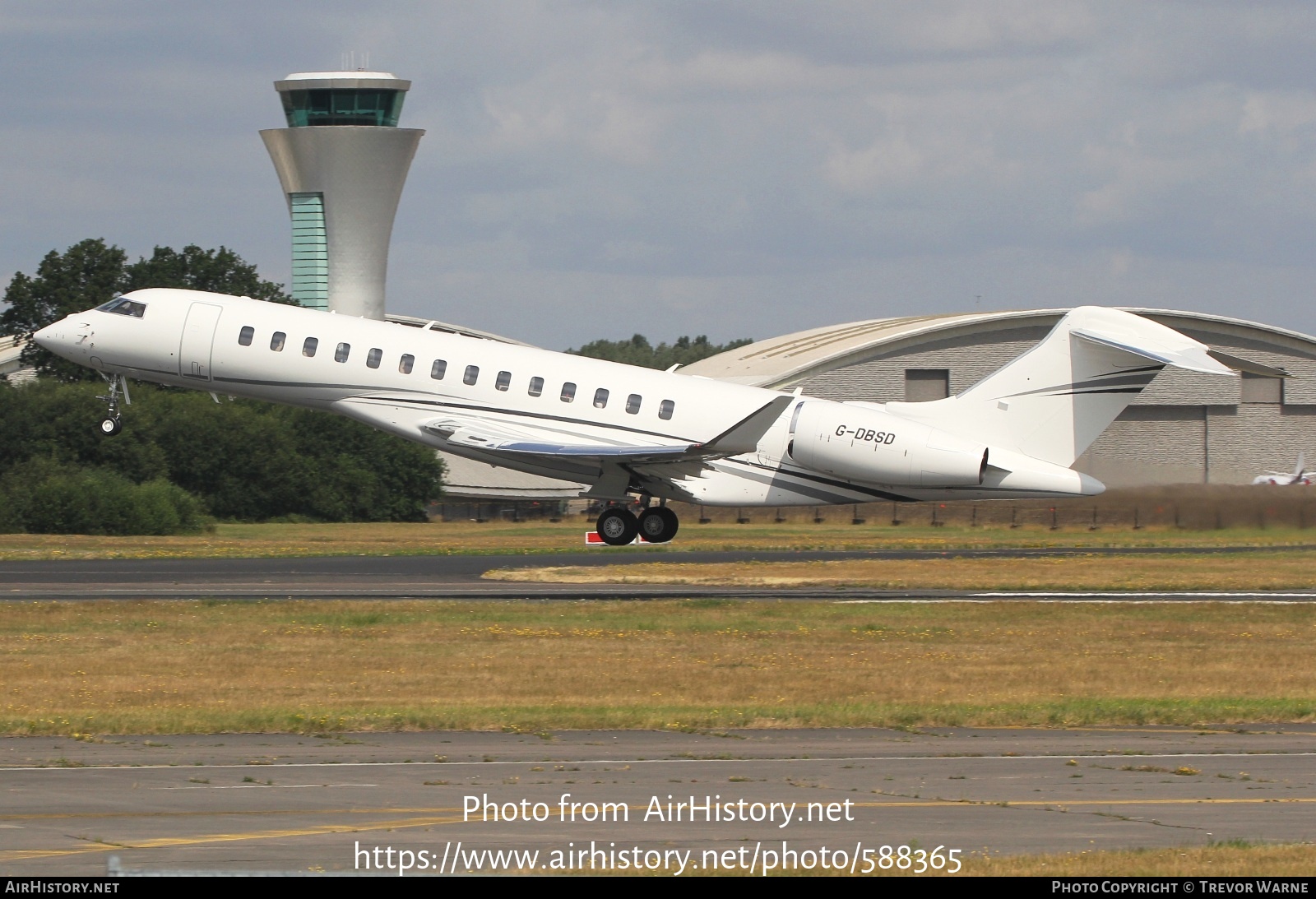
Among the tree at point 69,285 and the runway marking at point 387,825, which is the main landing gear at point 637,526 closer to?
the runway marking at point 387,825

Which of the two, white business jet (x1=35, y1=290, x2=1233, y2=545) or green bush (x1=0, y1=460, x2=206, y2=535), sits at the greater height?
white business jet (x1=35, y1=290, x2=1233, y2=545)

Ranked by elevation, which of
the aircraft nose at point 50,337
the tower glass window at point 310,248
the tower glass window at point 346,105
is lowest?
the aircraft nose at point 50,337

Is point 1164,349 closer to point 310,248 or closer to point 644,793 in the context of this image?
point 644,793

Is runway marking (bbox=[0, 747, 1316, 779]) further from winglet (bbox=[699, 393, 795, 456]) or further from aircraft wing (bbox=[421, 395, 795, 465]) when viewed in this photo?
aircraft wing (bbox=[421, 395, 795, 465])

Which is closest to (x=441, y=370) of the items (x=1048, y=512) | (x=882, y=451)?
(x=882, y=451)

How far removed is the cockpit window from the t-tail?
16.0 metres

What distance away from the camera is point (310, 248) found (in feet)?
329

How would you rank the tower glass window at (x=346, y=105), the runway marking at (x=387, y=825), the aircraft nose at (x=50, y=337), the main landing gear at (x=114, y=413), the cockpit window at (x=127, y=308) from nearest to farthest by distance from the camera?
the runway marking at (x=387, y=825)
the cockpit window at (x=127, y=308)
the aircraft nose at (x=50, y=337)
the main landing gear at (x=114, y=413)
the tower glass window at (x=346, y=105)

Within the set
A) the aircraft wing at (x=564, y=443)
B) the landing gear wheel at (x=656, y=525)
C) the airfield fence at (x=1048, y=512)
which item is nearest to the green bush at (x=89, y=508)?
the airfield fence at (x=1048, y=512)

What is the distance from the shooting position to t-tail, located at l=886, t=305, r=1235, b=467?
32438 mm

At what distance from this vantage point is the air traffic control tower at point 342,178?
99.3 meters

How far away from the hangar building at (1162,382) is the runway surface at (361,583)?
3771 cm

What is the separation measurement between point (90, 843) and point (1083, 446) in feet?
86.6

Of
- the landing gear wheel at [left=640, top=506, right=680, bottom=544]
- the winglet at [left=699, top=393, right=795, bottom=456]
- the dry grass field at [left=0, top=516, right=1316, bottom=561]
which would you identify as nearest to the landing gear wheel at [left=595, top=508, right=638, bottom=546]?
the landing gear wheel at [left=640, top=506, right=680, bottom=544]
